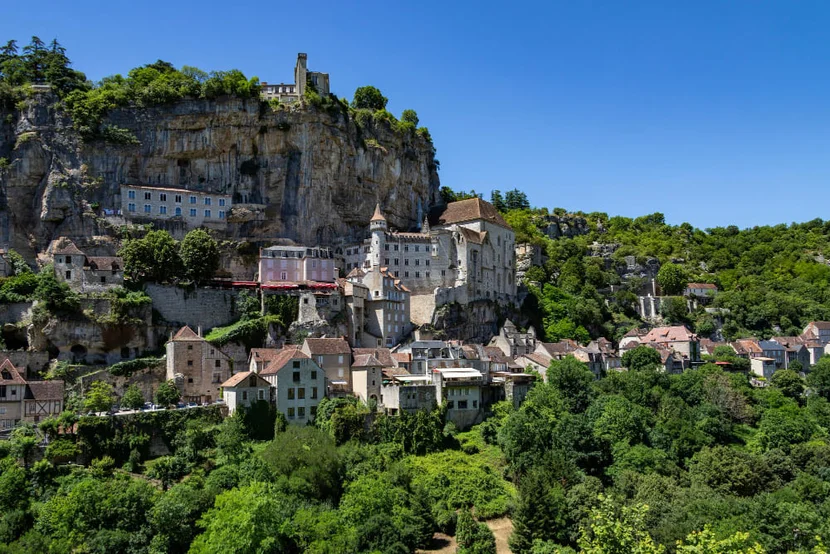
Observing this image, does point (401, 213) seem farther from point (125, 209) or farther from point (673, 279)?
point (673, 279)

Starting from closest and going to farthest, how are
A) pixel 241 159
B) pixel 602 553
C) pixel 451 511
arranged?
pixel 602 553, pixel 451 511, pixel 241 159

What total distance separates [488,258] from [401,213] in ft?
37.4

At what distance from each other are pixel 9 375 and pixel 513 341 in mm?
43574

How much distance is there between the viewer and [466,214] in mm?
85812

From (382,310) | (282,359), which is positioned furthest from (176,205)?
(282,359)

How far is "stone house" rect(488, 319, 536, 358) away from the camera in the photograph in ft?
241

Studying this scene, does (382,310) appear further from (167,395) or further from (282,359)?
(167,395)

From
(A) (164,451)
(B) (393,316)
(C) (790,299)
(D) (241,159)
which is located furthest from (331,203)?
(C) (790,299)

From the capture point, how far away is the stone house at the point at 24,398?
46.7 meters

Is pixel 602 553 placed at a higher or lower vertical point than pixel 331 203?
lower

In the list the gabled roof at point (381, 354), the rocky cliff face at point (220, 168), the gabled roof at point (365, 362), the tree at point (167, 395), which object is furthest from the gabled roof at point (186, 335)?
the rocky cliff face at point (220, 168)

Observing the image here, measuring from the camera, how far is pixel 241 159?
7606 centimetres

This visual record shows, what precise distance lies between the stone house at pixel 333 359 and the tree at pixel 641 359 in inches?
1144

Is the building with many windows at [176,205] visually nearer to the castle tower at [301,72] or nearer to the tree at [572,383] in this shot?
the castle tower at [301,72]
